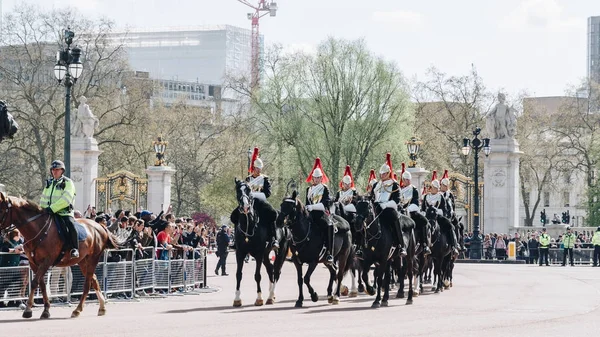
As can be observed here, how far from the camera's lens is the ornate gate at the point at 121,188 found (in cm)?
5556

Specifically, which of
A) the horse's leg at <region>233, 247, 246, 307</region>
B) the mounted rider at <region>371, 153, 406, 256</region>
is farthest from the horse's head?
the mounted rider at <region>371, 153, 406, 256</region>

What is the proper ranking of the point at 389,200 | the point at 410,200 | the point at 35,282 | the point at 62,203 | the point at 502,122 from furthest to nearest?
the point at 502,122 < the point at 410,200 < the point at 389,200 < the point at 62,203 < the point at 35,282

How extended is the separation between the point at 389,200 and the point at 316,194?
137cm

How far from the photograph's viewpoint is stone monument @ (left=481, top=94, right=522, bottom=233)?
55.5 m

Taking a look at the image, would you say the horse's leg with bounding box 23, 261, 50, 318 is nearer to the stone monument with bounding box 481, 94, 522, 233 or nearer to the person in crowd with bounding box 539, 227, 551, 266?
the person in crowd with bounding box 539, 227, 551, 266

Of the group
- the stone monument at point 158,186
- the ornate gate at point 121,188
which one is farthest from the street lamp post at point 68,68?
the stone monument at point 158,186

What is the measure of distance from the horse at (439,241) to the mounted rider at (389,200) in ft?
12.7

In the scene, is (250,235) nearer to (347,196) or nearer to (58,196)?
(347,196)

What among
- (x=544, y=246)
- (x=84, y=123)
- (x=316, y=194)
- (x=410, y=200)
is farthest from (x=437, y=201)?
(x=84, y=123)

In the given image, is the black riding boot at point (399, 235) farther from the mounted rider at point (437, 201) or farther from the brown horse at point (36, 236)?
the brown horse at point (36, 236)

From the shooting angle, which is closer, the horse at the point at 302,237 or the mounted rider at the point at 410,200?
the horse at the point at 302,237

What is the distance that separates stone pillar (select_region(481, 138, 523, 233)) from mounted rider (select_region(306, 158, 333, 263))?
3273 cm

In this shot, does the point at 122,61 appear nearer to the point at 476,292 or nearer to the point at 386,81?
the point at 386,81

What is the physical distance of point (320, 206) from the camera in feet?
76.2
